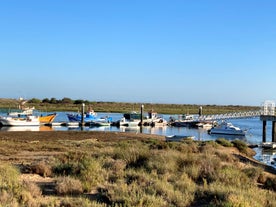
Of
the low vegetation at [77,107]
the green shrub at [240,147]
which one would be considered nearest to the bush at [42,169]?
the green shrub at [240,147]

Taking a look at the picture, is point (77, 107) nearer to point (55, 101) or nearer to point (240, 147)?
point (55, 101)

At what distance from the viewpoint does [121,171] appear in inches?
495

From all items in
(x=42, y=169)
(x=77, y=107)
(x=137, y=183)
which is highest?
(x=77, y=107)

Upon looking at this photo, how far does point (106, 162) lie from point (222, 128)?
4634 centimetres

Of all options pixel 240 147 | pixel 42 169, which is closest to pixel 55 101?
pixel 240 147

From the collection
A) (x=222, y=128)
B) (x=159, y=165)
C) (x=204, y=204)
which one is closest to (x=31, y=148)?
(x=159, y=165)

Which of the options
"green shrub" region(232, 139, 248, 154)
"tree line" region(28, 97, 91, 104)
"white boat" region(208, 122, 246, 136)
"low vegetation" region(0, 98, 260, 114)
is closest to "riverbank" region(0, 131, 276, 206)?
"green shrub" region(232, 139, 248, 154)

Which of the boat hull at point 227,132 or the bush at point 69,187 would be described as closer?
the bush at point 69,187

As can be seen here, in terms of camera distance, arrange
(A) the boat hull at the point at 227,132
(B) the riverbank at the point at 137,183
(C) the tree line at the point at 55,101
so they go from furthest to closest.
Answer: (C) the tree line at the point at 55,101, (A) the boat hull at the point at 227,132, (B) the riverbank at the point at 137,183

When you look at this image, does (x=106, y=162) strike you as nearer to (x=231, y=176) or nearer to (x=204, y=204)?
(x=231, y=176)

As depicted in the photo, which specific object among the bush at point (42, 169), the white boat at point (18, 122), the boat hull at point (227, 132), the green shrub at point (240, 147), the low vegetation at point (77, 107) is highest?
the low vegetation at point (77, 107)

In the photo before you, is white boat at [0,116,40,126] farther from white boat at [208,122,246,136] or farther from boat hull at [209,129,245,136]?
white boat at [208,122,246,136]

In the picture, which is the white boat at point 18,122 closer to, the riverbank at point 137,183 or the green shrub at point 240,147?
the green shrub at point 240,147

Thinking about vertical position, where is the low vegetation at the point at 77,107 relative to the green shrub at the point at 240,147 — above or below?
above
